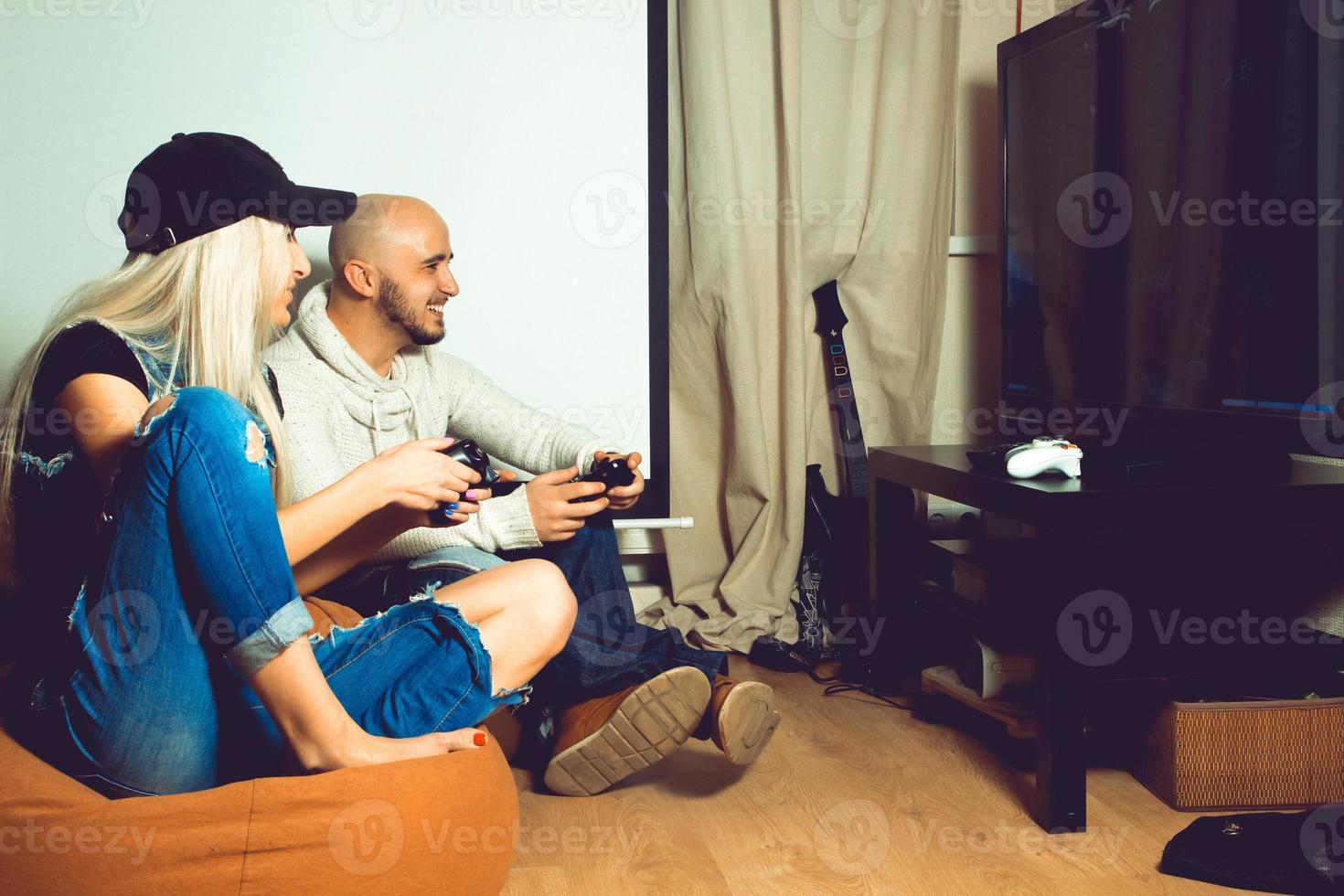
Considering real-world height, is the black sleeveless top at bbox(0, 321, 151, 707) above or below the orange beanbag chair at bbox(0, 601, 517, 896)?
above

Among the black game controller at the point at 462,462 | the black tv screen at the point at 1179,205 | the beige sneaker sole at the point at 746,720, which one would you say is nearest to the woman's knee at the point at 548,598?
the black game controller at the point at 462,462

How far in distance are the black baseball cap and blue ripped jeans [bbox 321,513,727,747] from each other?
63 centimetres

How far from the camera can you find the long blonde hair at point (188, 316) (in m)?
1.22

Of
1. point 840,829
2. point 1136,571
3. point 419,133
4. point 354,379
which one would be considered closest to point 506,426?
point 354,379

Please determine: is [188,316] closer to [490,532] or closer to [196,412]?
[196,412]

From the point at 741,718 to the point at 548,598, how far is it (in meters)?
0.41

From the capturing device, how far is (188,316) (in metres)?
1.27

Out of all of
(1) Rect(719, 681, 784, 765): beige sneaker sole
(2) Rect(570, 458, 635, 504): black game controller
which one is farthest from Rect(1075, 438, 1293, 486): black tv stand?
(2) Rect(570, 458, 635, 504): black game controller

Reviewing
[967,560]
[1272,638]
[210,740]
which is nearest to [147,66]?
[210,740]

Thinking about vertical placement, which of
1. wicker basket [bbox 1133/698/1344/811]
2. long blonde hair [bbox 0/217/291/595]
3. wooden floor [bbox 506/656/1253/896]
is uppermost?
long blonde hair [bbox 0/217/291/595]

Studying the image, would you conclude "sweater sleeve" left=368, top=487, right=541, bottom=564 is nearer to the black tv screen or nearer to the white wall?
the white wall

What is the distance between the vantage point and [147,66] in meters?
2.10

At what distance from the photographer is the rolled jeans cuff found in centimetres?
108

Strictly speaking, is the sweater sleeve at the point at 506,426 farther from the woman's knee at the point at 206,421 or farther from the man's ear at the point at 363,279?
the woman's knee at the point at 206,421
